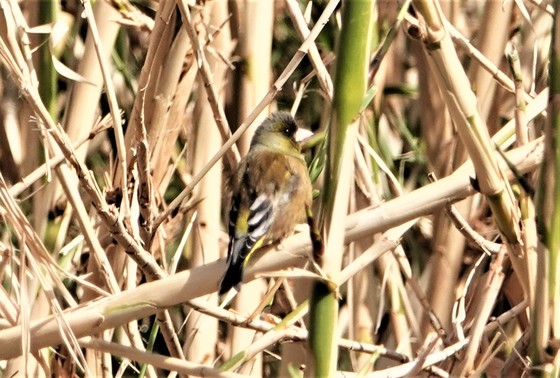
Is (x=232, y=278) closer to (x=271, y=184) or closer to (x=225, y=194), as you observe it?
(x=271, y=184)

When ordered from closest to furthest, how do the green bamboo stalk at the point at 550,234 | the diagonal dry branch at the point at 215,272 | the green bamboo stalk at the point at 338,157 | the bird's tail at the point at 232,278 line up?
the green bamboo stalk at the point at 338,157, the green bamboo stalk at the point at 550,234, the diagonal dry branch at the point at 215,272, the bird's tail at the point at 232,278

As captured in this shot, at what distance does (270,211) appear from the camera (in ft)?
7.52

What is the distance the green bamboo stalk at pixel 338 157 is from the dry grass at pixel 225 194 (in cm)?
3

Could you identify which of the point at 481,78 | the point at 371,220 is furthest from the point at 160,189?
the point at 481,78

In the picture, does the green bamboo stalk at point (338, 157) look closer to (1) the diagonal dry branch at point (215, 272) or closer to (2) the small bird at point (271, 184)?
(1) the diagonal dry branch at point (215, 272)

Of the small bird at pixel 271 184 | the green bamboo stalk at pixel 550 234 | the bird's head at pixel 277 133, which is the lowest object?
the small bird at pixel 271 184

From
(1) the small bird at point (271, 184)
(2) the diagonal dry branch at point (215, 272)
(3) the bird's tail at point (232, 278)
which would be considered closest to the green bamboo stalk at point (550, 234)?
(2) the diagonal dry branch at point (215, 272)

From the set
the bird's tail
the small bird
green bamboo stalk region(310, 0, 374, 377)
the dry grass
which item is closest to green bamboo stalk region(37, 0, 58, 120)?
the dry grass

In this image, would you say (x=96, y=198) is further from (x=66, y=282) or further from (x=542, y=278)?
(x=66, y=282)

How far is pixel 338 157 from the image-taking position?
1002 millimetres

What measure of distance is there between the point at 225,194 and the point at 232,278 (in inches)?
36.6

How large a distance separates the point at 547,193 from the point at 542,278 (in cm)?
10

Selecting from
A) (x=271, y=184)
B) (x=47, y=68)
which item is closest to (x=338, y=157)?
(x=47, y=68)

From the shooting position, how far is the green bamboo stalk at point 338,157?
0.96 metres
